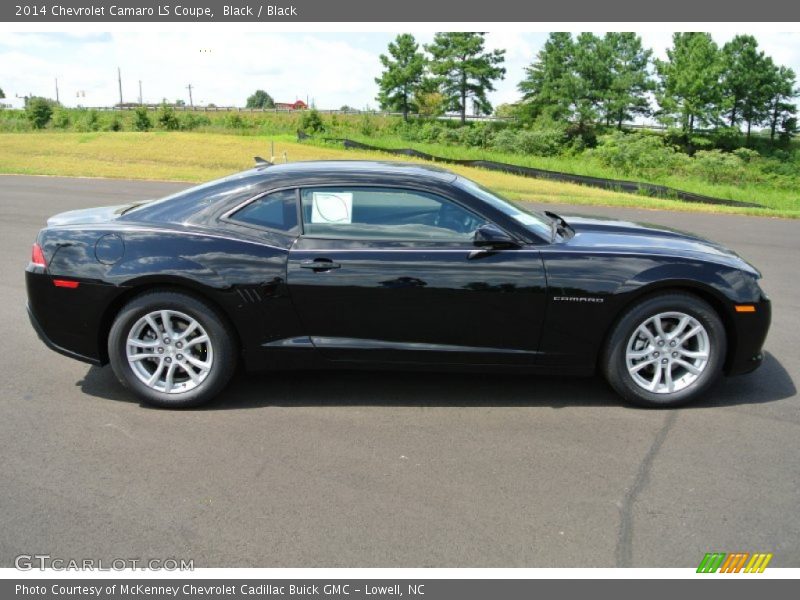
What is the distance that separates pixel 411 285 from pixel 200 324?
1.33m

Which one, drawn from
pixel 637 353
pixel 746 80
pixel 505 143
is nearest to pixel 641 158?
pixel 505 143

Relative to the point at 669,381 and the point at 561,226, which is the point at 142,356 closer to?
the point at 561,226

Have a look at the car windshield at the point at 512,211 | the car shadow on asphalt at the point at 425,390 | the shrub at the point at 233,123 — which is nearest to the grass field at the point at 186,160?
the car shadow on asphalt at the point at 425,390

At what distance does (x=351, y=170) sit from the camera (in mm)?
4895

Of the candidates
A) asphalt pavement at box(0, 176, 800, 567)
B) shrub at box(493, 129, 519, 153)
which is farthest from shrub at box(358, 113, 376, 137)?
asphalt pavement at box(0, 176, 800, 567)

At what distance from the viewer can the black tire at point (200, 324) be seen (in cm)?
464

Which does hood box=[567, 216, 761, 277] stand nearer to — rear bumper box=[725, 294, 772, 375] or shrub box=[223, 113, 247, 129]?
rear bumper box=[725, 294, 772, 375]

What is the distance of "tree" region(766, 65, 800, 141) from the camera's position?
66812 mm

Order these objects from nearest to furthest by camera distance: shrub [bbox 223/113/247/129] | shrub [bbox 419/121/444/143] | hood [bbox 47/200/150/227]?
hood [bbox 47/200/150/227] → shrub [bbox 223/113/247/129] → shrub [bbox 419/121/444/143]

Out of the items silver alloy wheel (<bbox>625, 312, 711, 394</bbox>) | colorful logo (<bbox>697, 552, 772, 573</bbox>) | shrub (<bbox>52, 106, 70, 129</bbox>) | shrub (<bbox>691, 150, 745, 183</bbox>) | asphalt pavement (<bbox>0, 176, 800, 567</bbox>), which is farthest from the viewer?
shrub (<bbox>52, 106, 70, 129</bbox>)

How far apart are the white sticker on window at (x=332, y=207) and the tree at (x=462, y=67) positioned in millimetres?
67791

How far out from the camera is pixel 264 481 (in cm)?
378

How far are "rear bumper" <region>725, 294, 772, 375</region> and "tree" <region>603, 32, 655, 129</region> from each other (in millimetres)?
67913
